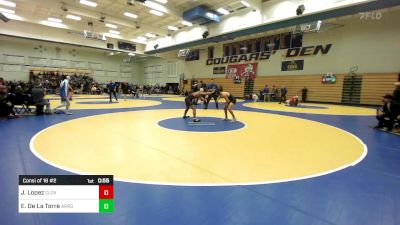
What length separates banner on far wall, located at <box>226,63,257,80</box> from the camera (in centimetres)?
2252

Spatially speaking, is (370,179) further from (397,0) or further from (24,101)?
(397,0)

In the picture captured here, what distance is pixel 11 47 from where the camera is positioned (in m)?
25.6

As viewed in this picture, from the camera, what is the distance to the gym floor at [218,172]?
229 cm

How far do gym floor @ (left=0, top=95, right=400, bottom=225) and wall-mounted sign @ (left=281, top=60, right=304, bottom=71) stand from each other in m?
14.1

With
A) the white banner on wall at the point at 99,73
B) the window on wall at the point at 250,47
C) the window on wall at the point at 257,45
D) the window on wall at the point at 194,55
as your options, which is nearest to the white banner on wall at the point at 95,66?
the white banner on wall at the point at 99,73

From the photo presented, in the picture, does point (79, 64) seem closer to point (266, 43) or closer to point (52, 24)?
point (52, 24)

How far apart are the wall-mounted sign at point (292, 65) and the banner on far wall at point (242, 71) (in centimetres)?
293

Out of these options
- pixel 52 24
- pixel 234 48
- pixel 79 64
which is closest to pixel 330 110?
pixel 234 48

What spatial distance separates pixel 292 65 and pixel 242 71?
5214mm

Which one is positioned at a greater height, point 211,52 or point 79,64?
point 211,52

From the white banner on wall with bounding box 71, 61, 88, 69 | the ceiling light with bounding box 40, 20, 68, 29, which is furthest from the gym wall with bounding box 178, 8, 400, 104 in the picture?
the white banner on wall with bounding box 71, 61, 88, 69

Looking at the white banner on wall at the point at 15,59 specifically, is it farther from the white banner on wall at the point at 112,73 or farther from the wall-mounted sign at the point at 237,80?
the wall-mounted sign at the point at 237,80

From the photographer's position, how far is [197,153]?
14.1ft
